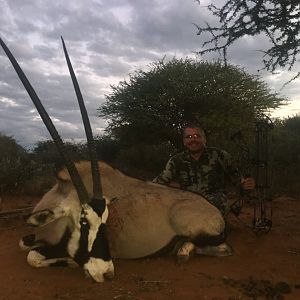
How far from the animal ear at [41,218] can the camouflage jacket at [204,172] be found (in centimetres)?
174

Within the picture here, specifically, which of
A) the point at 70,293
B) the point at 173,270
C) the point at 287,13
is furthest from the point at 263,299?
the point at 287,13

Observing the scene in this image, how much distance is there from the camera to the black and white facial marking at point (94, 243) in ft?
10.8

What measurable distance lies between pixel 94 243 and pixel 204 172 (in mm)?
2185

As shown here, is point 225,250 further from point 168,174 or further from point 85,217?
point 85,217

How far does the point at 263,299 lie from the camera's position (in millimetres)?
3338

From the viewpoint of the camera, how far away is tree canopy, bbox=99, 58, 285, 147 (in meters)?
14.6

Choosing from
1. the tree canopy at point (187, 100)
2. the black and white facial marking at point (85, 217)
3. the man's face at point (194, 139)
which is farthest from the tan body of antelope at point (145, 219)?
the tree canopy at point (187, 100)

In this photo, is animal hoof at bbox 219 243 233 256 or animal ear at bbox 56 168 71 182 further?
animal hoof at bbox 219 243 233 256

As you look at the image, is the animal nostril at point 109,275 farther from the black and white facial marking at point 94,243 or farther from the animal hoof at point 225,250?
the animal hoof at point 225,250

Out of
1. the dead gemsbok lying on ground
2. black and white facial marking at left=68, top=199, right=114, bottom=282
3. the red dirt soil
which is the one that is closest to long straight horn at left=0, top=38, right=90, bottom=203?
the dead gemsbok lying on ground

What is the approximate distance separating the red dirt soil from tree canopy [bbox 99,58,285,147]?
390 inches

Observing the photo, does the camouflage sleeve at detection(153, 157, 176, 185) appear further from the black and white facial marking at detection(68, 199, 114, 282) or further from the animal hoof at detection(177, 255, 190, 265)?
the black and white facial marking at detection(68, 199, 114, 282)

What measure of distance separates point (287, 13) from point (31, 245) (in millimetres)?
4199

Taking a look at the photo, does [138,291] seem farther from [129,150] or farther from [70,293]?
[129,150]
